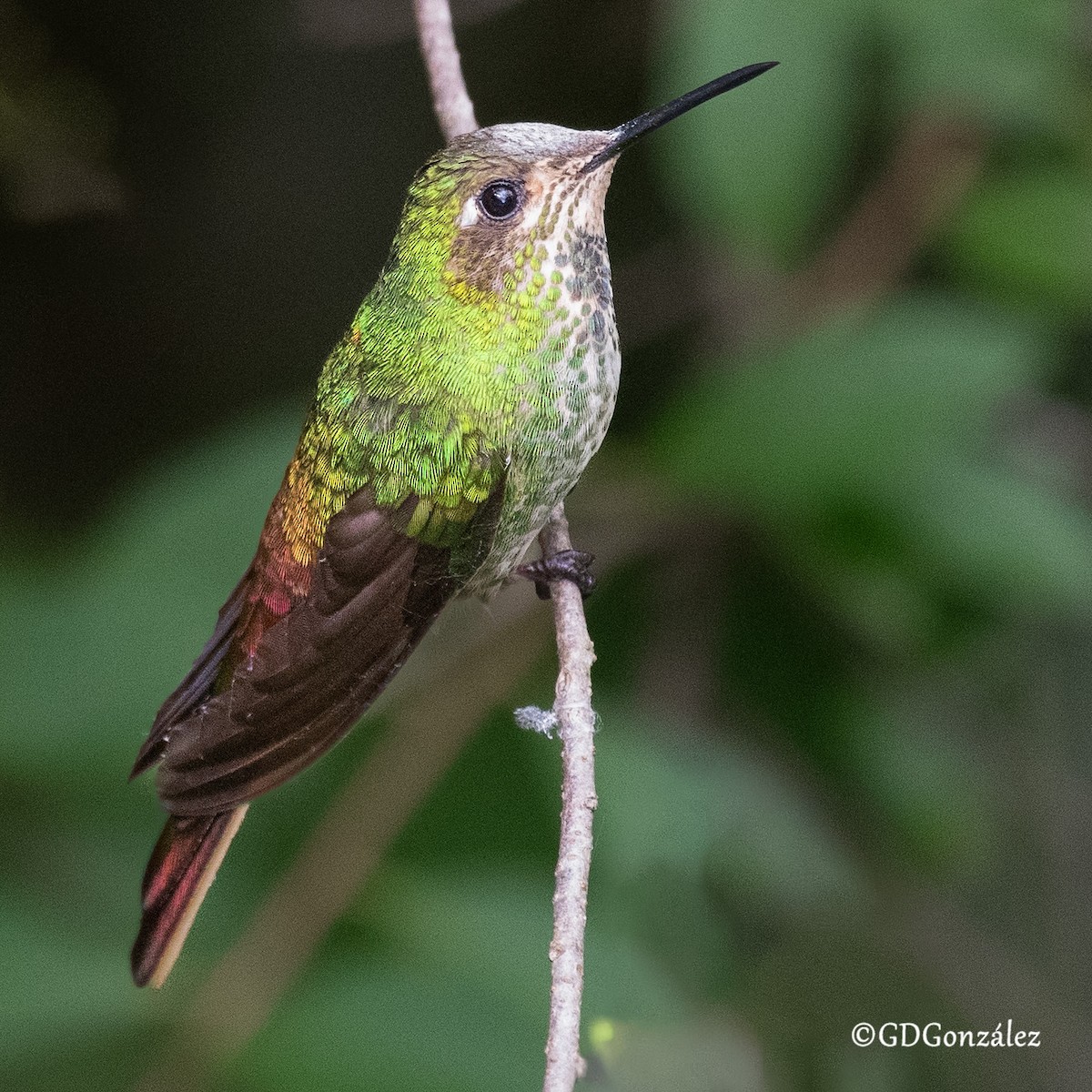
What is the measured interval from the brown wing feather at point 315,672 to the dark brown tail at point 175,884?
0.10m

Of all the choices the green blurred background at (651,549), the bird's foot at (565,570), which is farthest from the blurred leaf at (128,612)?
the bird's foot at (565,570)

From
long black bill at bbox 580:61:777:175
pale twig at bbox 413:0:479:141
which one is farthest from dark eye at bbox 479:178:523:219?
pale twig at bbox 413:0:479:141

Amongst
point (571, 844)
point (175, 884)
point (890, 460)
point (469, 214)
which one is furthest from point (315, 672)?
point (890, 460)

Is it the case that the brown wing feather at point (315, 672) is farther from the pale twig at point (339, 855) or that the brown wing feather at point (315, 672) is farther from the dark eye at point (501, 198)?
the dark eye at point (501, 198)

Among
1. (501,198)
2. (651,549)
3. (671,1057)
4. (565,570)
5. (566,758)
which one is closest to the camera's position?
(566,758)

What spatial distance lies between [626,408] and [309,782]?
1401 mm

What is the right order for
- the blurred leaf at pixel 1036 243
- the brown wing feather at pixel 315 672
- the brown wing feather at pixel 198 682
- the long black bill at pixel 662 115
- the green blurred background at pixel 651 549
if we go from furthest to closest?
the blurred leaf at pixel 1036 243 → the green blurred background at pixel 651 549 → the brown wing feather at pixel 198 682 → the brown wing feather at pixel 315 672 → the long black bill at pixel 662 115

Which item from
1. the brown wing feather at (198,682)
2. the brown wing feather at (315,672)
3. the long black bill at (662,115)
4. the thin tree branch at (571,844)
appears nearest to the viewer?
the thin tree branch at (571,844)

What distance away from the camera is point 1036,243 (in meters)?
2.84

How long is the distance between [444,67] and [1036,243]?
4.34ft

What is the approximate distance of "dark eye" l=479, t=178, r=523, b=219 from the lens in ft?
6.94

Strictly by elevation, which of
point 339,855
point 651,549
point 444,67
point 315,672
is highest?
point 444,67

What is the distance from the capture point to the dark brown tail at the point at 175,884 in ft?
7.09

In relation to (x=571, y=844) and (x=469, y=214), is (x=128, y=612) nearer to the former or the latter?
(x=469, y=214)
